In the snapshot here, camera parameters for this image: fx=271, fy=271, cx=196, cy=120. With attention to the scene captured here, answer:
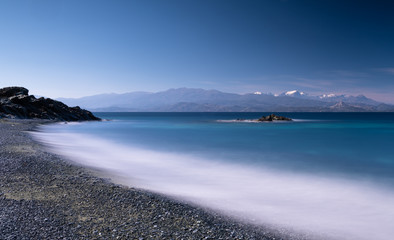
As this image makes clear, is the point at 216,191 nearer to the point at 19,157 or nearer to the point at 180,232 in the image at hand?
the point at 180,232

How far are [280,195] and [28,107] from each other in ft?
246

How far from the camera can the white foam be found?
888 cm

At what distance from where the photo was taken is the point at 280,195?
12.2 meters

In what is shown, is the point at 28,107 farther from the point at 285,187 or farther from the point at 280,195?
the point at 280,195

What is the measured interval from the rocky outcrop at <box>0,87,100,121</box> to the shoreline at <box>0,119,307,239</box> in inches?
2256

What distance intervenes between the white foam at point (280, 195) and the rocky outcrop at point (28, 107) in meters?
56.1

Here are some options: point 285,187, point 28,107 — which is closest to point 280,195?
point 285,187

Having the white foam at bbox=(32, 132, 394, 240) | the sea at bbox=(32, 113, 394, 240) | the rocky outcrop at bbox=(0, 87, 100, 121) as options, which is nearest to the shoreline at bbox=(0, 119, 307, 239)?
the sea at bbox=(32, 113, 394, 240)

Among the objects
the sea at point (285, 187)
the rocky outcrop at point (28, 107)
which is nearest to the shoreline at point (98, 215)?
the sea at point (285, 187)

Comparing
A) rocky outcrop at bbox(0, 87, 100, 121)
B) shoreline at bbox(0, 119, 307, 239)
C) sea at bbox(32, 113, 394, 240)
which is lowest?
sea at bbox(32, 113, 394, 240)

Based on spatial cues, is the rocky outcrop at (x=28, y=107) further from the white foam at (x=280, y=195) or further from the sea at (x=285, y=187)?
the white foam at (x=280, y=195)

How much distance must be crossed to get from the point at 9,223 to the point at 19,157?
985 centimetres

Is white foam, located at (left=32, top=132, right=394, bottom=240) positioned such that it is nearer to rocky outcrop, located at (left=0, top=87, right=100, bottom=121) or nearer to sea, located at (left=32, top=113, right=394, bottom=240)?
sea, located at (left=32, top=113, right=394, bottom=240)

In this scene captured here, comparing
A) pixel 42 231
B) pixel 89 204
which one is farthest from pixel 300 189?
pixel 42 231
